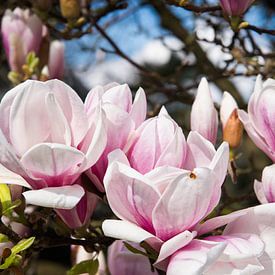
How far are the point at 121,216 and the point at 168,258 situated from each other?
0.21ft

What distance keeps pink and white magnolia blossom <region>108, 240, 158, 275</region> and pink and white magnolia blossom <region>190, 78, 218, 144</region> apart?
0.18m

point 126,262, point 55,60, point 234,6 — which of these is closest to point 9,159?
point 126,262

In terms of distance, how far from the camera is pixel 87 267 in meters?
0.76

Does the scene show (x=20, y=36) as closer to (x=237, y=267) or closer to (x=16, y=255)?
(x=16, y=255)

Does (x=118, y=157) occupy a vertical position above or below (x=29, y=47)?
above

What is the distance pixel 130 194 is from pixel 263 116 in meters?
0.22

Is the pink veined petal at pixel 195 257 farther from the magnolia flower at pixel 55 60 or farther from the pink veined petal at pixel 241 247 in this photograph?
the magnolia flower at pixel 55 60

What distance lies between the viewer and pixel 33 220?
73cm

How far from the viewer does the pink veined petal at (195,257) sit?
1.73 feet

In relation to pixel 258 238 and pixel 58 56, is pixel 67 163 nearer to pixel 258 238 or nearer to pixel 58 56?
pixel 258 238

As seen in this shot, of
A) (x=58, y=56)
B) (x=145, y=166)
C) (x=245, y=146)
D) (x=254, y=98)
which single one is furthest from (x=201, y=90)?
(x=245, y=146)

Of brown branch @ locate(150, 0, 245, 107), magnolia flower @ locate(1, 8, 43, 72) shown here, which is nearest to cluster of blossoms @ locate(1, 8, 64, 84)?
magnolia flower @ locate(1, 8, 43, 72)

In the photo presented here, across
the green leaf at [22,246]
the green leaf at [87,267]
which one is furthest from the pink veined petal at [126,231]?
the green leaf at [87,267]

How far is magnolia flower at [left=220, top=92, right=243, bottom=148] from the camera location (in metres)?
0.82
